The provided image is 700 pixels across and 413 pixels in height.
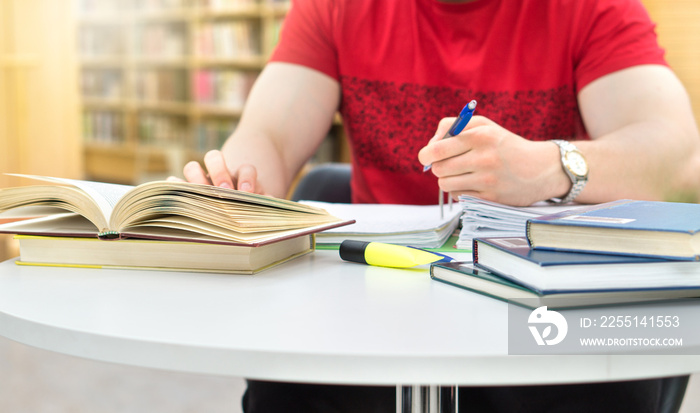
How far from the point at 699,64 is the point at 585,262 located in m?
3.33

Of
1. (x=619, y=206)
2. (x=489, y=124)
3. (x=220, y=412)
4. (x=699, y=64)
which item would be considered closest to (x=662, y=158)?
(x=489, y=124)

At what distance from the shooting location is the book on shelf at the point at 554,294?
493mm

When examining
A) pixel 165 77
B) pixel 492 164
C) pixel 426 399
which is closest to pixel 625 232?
pixel 426 399

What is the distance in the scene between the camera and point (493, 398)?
0.88 m

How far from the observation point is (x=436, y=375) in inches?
16.0

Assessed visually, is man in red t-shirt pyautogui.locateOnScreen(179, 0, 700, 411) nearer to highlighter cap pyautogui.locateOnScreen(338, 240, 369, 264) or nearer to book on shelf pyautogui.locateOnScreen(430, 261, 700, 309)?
highlighter cap pyautogui.locateOnScreen(338, 240, 369, 264)

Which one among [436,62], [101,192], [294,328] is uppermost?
[436,62]

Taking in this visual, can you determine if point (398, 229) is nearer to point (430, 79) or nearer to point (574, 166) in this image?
point (574, 166)

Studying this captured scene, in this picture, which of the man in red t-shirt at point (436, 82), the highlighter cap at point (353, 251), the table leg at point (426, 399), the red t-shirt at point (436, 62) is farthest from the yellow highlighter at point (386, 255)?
the red t-shirt at point (436, 62)

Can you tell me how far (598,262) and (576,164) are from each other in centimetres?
48

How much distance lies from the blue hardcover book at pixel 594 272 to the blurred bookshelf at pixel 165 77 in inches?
146

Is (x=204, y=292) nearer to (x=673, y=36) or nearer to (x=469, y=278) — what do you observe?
(x=469, y=278)

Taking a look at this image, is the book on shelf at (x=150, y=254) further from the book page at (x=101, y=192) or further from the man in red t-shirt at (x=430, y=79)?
the man in red t-shirt at (x=430, y=79)

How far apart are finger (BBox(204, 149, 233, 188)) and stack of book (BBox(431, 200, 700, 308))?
45 cm
